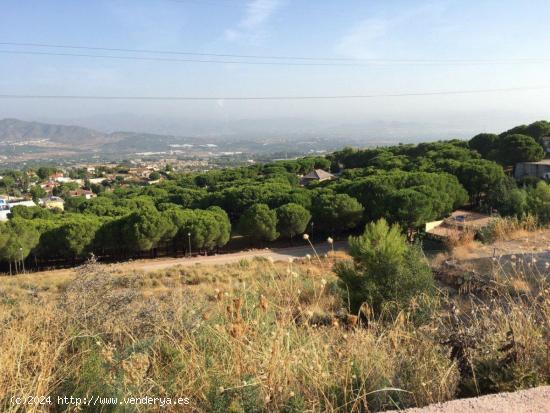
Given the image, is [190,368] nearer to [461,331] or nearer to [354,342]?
[354,342]

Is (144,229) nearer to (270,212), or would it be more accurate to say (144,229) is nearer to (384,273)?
(270,212)

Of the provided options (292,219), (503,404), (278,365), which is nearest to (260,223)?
(292,219)

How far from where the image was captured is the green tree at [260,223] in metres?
27.2

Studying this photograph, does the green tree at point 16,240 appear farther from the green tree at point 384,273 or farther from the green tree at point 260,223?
the green tree at point 384,273

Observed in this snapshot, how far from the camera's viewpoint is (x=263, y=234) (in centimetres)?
2750

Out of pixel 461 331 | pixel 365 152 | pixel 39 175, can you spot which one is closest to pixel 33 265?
pixel 461 331

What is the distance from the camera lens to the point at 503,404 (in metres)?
1.97

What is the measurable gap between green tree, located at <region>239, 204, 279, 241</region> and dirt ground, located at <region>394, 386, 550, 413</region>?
25.1 m

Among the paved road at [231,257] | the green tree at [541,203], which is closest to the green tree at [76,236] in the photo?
the paved road at [231,257]

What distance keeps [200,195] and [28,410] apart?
123 feet

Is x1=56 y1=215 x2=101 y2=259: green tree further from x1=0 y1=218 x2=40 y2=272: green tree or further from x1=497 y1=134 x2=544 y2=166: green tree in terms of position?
x1=497 y1=134 x2=544 y2=166: green tree

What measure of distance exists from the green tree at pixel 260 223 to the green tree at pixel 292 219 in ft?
1.49

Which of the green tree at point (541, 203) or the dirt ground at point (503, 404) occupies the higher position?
the dirt ground at point (503, 404)

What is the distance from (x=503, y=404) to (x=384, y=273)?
5.39m
